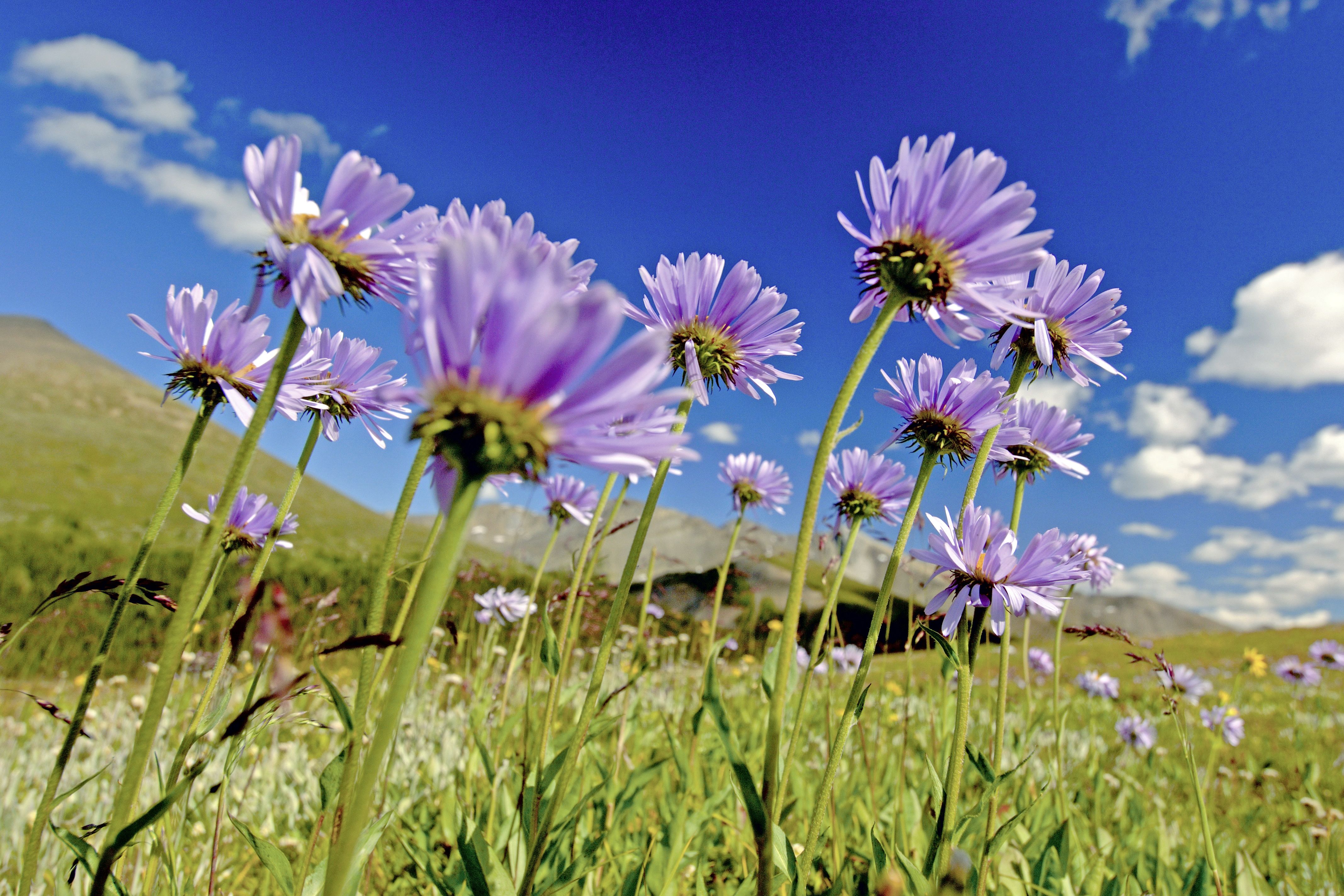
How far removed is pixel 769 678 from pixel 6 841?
3.16m

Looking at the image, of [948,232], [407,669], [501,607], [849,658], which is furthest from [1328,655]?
[407,669]

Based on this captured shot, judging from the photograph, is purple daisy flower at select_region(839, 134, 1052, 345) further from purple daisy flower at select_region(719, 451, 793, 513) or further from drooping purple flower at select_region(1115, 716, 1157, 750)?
drooping purple flower at select_region(1115, 716, 1157, 750)

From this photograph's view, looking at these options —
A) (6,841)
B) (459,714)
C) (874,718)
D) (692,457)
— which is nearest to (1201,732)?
(874,718)

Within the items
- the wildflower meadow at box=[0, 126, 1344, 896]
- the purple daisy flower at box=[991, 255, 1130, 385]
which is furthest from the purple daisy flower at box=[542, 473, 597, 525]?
the purple daisy flower at box=[991, 255, 1130, 385]

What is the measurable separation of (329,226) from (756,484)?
2056mm

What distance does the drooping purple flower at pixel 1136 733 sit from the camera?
14.7 ft

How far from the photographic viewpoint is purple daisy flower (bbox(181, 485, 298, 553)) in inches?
58.5

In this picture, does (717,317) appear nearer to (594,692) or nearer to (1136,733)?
(594,692)

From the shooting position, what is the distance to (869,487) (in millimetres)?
2088

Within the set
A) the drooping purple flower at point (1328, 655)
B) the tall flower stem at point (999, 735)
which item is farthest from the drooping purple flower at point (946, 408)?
the drooping purple flower at point (1328, 655)

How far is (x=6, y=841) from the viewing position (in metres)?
2.49

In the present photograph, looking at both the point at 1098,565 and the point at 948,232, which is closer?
the point at 948,232

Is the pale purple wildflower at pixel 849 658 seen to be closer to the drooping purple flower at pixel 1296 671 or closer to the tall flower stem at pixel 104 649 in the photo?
the drooping purple flower at pixel 1296 671

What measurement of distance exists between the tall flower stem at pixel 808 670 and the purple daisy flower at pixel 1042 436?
47cm
